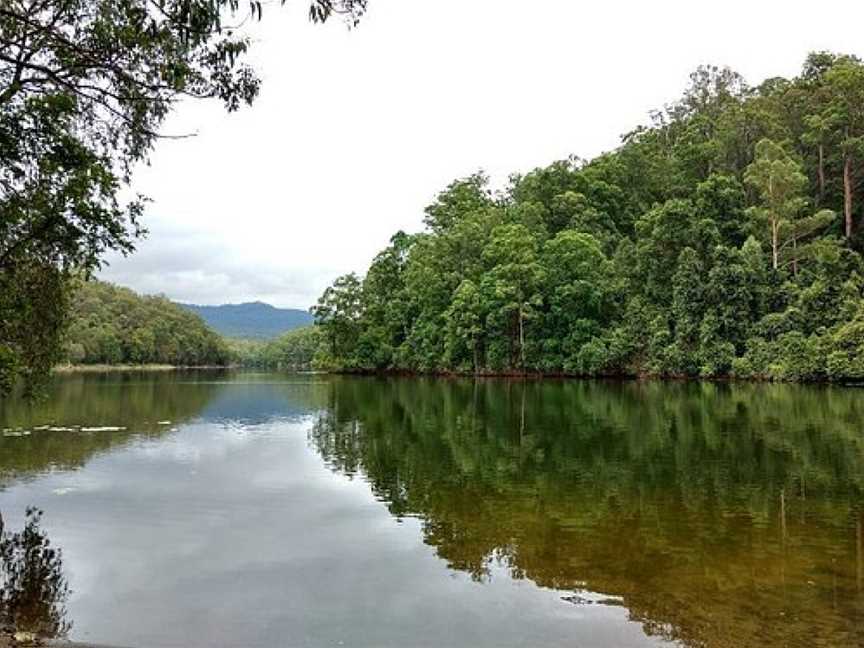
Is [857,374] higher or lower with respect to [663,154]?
lower

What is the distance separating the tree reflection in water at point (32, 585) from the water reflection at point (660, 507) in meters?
4.98

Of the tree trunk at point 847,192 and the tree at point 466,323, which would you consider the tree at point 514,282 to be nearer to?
the tree at point 466,323

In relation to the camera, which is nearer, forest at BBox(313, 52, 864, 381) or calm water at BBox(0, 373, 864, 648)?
calm water at BBox(0, 373, 864, 648)

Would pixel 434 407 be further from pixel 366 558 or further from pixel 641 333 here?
pixel 641 333

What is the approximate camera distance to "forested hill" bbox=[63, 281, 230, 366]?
12938 cm

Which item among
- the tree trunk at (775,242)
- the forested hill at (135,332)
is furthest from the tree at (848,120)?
the forested hill at (135,332)

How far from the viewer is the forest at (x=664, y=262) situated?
58.2 metres

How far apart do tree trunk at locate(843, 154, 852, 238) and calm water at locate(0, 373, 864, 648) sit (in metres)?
43.4

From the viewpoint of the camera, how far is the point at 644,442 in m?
22.1

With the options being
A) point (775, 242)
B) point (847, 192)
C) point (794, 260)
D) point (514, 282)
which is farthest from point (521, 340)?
point (847, 192)

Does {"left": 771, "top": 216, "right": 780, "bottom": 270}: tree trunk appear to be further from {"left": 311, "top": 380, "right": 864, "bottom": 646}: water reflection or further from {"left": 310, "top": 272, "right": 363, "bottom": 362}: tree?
{"left": 310, "top": 272, "right": 363, "bottom": 362}: tree

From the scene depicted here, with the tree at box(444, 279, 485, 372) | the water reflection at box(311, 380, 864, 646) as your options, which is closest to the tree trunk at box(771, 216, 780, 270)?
the tree at box(444, 279, 485, 372)

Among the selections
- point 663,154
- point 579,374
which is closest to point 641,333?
point 579,374

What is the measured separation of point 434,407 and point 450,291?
48.3 metres
